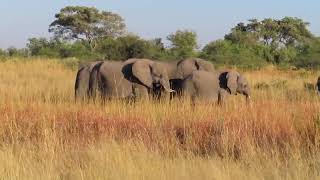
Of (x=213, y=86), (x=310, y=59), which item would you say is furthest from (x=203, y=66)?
(x=310, y=59)

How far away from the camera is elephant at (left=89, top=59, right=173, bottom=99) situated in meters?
15.6

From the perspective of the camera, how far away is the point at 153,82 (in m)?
16.0

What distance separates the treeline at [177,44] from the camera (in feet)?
93.6

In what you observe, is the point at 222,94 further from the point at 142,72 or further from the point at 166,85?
the point at 142,72

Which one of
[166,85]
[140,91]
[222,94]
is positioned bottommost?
[222,94]

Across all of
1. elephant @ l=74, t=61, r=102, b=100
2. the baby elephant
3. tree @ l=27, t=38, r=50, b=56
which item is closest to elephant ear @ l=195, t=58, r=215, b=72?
the baby elephant

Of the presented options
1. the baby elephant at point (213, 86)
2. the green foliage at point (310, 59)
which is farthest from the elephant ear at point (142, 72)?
the green foliage at point (310, 59)

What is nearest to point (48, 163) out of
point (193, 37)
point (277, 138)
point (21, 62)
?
point (277, 138)

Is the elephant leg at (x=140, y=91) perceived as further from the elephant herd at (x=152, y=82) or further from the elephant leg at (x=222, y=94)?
the elephant leg at (x=222, y=94)

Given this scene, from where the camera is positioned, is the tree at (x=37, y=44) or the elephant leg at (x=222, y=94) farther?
the tree at (x=37, y=44)

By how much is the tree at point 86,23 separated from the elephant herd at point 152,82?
3163 cm

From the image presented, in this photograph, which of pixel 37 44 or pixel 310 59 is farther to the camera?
pixel 37 44

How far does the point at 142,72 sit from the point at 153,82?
13.8 inches

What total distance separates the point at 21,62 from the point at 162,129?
17.7 meters
